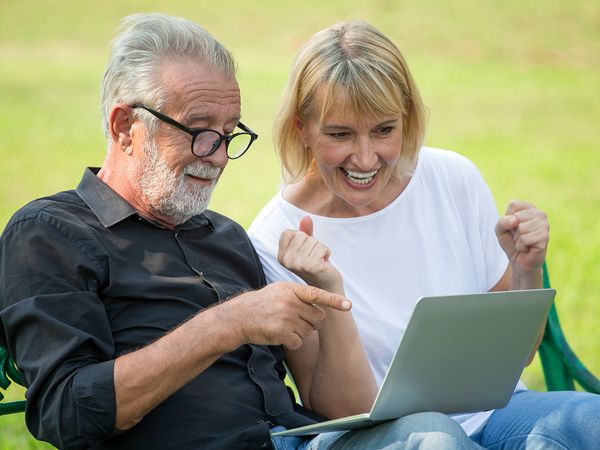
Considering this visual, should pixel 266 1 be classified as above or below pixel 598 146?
above

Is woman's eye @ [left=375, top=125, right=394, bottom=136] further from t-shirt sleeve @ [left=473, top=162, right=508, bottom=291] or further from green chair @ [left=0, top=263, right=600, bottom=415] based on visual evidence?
A: green chair @ [left=0, top=263, right=600, bottom=415]

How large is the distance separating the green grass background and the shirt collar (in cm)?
189

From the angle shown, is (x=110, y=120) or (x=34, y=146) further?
(x=34, y=146)

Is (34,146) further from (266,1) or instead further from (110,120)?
(110,120)

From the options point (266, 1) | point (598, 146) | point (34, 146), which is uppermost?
point (266, 1)

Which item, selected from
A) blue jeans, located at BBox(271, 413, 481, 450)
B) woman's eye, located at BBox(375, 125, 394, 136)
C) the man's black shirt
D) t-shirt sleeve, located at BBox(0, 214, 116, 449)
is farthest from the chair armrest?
woman's eye, located at BBox(375, 125, 394, 136)

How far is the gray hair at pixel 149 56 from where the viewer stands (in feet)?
8.37

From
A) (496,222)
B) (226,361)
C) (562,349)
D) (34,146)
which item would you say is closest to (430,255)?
(496,222)

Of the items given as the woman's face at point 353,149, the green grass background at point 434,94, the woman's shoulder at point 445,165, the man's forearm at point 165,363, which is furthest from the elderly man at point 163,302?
the green grass background at point 434,94

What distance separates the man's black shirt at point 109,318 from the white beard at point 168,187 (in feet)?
0.22

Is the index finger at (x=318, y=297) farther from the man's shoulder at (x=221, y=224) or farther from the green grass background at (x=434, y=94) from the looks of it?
the green grass background at (x=434, y=94)

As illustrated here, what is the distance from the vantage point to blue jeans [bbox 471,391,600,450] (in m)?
2.49

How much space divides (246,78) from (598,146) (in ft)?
15.8

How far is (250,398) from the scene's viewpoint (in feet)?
8.25
